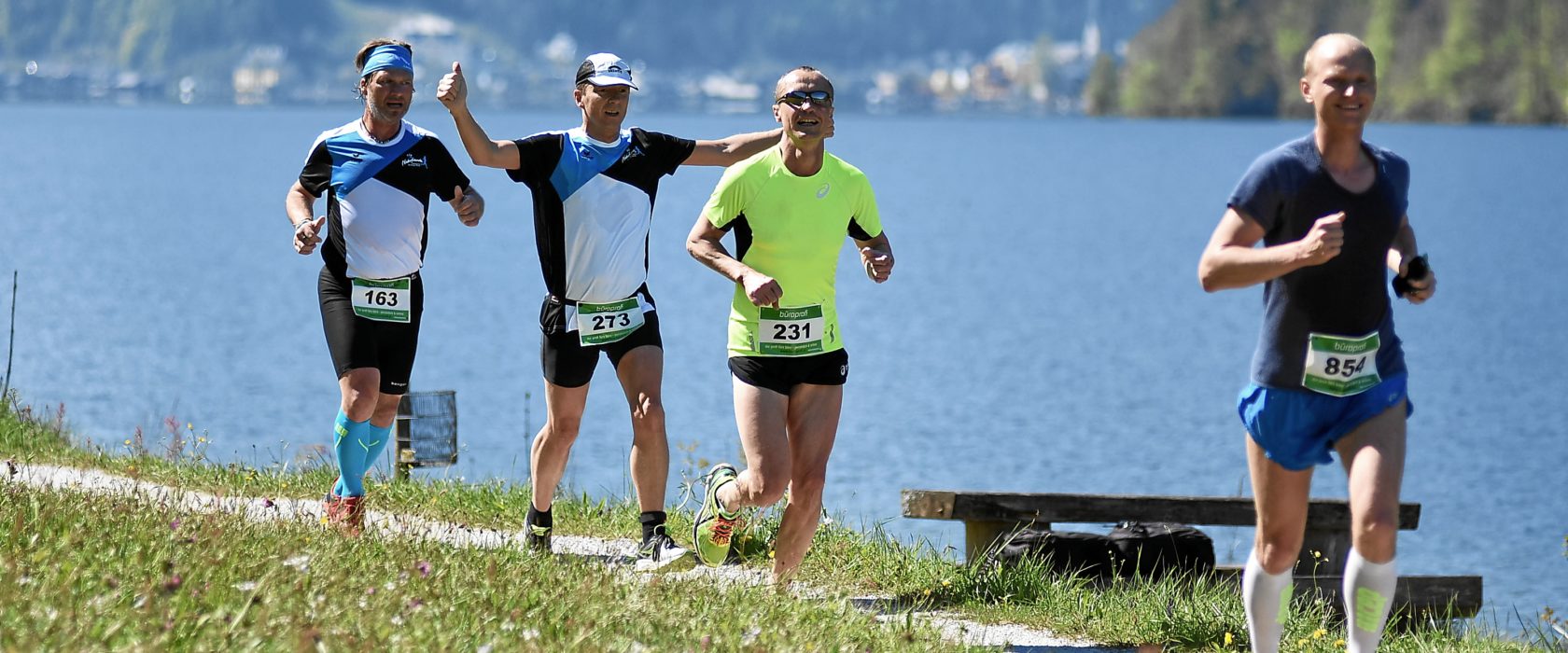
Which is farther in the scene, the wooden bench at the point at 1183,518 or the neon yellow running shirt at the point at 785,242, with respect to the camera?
the wooden bench at the point at 1183,518

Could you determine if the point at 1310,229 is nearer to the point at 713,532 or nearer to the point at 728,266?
the point at 728,266

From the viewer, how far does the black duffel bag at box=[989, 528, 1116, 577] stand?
865 cm

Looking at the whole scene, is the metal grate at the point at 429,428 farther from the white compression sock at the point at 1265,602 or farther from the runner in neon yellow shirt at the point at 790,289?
Answer: the white compression sock at the point at 1265,602

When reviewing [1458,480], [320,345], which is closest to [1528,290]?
[1458,480]

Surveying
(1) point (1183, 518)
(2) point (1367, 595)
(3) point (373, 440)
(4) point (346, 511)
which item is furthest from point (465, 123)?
(1) point (1183, 518)

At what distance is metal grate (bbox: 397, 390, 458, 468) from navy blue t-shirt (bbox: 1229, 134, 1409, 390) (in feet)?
21.6

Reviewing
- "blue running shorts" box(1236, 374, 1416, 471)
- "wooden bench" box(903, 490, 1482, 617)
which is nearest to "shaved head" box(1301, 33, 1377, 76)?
"blue running shorts" box(1236, 374, 1416, 471)

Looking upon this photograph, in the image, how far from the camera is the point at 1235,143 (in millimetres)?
139125

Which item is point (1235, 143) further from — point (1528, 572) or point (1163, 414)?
point (1528, 572)

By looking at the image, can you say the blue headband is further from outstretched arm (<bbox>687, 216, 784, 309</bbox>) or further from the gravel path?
the gravel path

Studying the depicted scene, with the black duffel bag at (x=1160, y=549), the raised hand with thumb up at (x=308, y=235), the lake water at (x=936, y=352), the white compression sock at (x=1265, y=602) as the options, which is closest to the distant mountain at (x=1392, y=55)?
the lake water at (x=936, y=352)

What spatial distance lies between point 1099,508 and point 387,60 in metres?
3.82

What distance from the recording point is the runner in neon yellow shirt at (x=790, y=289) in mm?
7160

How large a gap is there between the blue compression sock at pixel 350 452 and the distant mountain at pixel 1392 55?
129571 millimetres
